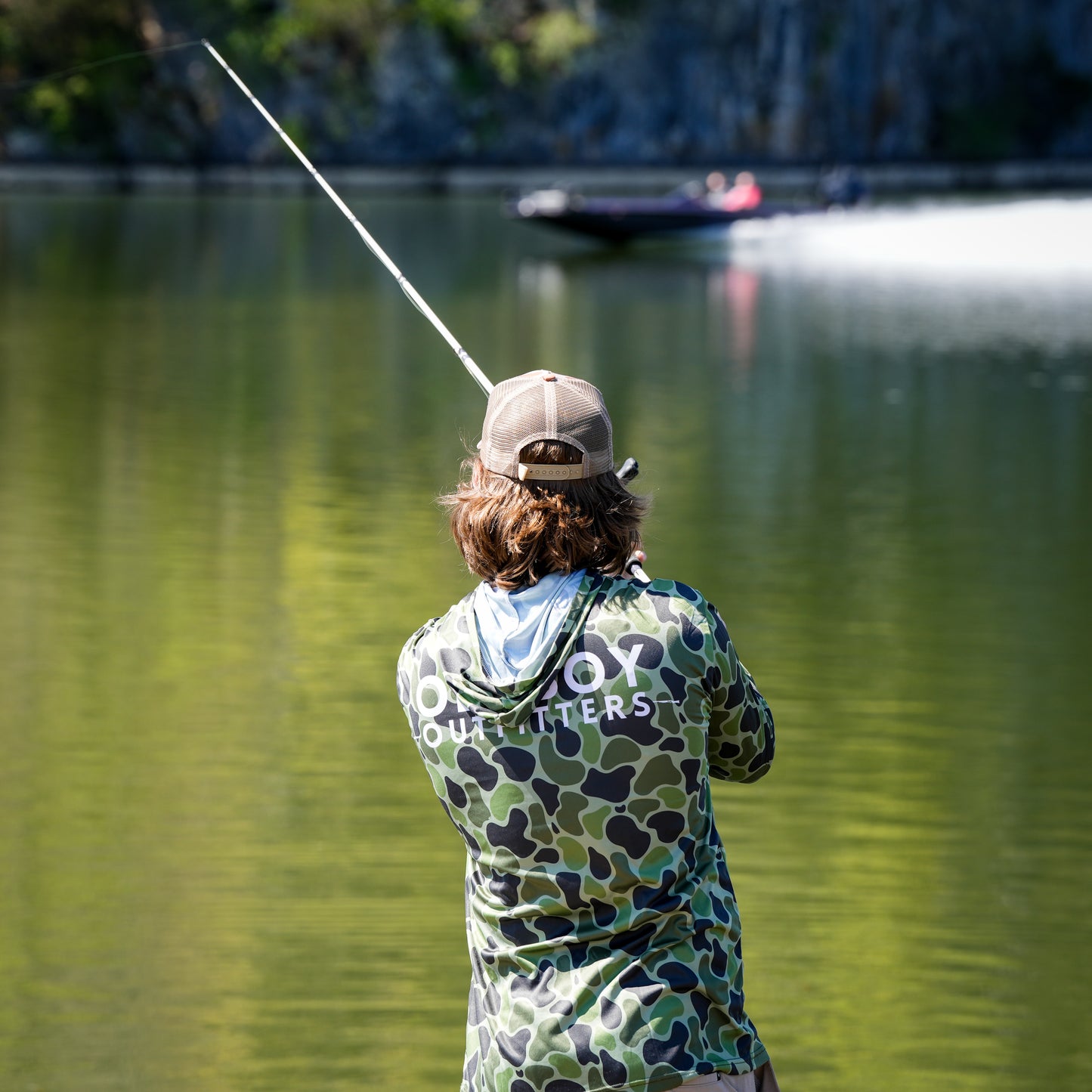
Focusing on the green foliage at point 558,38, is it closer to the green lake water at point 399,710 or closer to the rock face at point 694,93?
the rock face at point 694,93

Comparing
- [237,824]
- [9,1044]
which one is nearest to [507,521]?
[9,1044]

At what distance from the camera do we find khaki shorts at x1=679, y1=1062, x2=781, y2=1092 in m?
1.93

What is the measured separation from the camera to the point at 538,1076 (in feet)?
6.37

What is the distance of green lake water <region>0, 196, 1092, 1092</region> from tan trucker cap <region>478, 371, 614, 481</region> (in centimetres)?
16

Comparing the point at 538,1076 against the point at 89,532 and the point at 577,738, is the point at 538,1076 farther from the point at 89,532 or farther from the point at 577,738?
the point at 89,532

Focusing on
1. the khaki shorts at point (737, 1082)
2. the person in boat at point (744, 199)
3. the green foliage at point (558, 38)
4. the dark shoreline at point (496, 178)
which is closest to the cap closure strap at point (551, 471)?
the khaki shorts at point (737, 1082)

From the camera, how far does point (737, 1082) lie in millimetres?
1969


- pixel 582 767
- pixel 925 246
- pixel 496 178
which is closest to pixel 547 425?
pixel 582 767

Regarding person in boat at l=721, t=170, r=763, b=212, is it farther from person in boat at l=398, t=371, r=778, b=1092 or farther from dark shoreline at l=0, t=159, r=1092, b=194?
person in boat at l=398, t=371, r=778, b=1092

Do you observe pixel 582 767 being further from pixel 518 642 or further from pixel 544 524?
pixel 544 524

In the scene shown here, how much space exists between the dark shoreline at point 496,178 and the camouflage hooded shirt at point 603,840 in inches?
2150

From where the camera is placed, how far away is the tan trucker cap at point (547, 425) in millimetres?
1956

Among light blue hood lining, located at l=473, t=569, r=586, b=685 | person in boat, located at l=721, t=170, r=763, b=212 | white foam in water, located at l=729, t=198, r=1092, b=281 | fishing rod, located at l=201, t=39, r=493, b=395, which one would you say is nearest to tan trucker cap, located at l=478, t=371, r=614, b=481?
light blue hood lining, located at l=473, t=569, r=586, b=685

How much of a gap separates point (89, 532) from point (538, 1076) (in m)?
7.42
